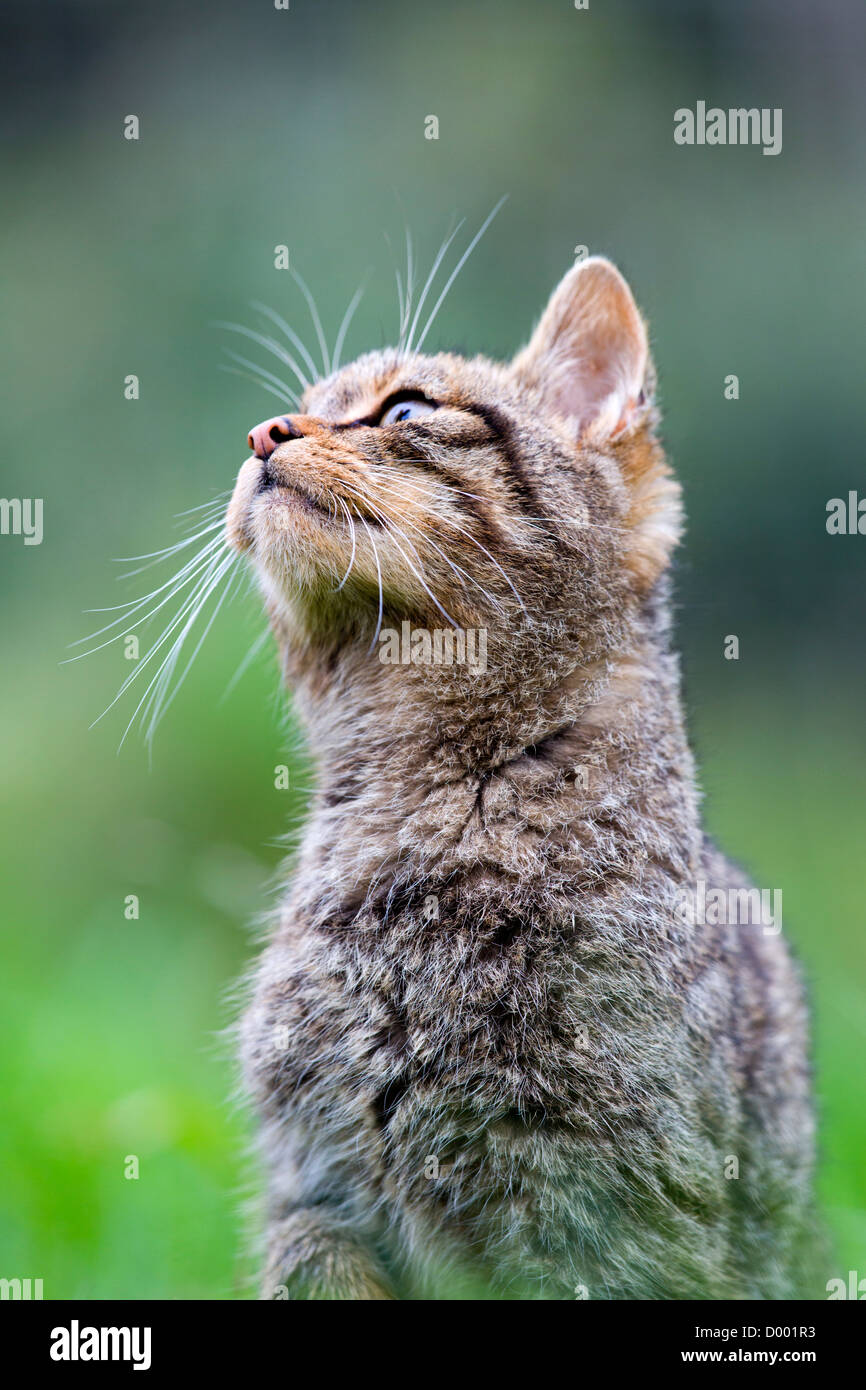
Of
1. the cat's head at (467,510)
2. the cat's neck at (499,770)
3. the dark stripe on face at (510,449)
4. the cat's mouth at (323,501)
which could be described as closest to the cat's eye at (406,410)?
the cat's head at (467,510)

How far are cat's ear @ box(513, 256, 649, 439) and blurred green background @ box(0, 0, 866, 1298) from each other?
340 centimetres

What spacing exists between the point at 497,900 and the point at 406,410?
5.09 ft

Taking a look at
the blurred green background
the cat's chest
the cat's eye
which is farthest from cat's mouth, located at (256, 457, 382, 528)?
the blurred green background

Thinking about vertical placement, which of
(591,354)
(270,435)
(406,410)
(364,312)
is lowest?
(270,435)

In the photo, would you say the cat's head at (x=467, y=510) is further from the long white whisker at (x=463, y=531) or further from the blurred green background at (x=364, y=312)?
the blurred green background at (x=364, y=312)

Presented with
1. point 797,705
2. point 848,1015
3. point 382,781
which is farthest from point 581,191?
point 382,781

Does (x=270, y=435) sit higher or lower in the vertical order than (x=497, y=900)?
higher

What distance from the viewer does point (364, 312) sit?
8.66 metres

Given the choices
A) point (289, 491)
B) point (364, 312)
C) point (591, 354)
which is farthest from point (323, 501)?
point (364, 312)

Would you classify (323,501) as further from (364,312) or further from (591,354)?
(364,312)

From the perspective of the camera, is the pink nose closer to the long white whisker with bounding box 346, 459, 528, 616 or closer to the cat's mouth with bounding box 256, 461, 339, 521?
the cat's mouth with bounding box 256, 461, 339, 521

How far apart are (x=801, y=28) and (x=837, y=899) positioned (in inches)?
223

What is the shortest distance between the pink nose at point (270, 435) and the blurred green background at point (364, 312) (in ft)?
11.9

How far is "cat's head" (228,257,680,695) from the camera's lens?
3691 millimetres
